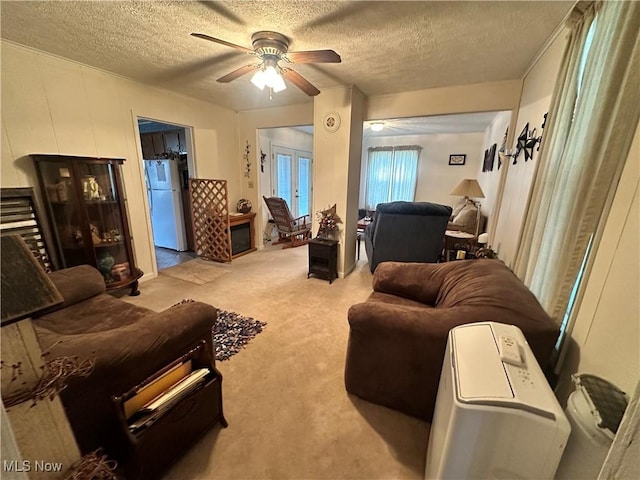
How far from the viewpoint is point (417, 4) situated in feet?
5.17

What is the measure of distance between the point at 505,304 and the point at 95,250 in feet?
11.6

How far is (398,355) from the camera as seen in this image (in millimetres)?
1444

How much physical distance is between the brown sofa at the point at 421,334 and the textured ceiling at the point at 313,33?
1.73 m

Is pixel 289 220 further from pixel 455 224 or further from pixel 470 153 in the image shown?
pixel 470 153

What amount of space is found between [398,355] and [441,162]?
5.98 meters

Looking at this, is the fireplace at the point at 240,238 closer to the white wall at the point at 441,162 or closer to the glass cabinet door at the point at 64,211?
the glass cabinet door at the point at 64,211

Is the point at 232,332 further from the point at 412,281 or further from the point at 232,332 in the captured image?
the point at 412,281

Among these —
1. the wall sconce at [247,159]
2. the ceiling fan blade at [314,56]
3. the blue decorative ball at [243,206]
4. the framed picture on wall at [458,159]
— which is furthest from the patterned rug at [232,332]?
the framed picture on wall at [458,159]

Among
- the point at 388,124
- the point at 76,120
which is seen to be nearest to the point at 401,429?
the point at 76,120

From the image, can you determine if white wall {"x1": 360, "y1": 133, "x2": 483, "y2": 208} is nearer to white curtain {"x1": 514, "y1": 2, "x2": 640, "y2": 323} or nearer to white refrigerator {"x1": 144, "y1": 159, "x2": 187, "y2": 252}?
white curtain {"x1": 514, "y1": 2, "x2": 640, "y2": 323}

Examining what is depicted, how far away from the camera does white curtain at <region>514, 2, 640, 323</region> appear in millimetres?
1063

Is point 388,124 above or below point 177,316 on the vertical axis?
above

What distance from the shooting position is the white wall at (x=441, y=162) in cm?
592

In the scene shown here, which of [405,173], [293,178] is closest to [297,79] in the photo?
[293,178]
